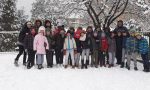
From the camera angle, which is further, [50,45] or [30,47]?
[50,45]

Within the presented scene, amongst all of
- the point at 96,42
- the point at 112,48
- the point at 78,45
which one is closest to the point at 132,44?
the point at 112,48

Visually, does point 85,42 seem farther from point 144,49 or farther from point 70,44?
point 144,49

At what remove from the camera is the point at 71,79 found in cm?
1488

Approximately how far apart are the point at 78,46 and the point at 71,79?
2.76 m

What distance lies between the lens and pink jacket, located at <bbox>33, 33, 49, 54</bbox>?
658 inches

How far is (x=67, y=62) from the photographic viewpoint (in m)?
16.9

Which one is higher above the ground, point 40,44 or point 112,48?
point 40,44

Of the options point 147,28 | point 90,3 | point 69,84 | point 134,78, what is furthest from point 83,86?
point 147,28

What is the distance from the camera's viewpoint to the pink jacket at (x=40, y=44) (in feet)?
54.9

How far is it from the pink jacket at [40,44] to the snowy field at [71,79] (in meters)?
0.80

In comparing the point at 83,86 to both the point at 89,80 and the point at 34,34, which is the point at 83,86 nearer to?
the point at 89,80

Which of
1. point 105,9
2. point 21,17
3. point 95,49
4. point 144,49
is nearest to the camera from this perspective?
point 144,49

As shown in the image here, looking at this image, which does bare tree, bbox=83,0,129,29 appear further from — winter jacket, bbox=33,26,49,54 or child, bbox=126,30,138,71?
winter jacket, bbox=33,26,49,54

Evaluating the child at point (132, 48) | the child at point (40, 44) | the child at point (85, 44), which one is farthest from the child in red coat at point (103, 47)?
the child at point (40, 44)
